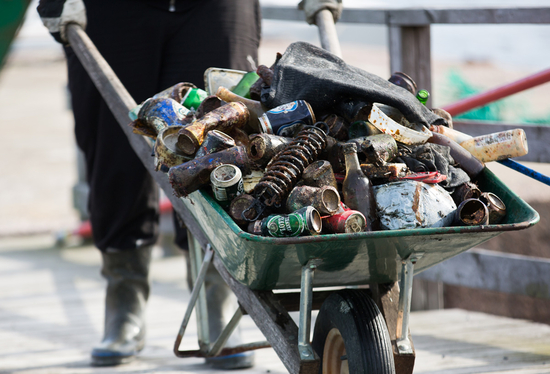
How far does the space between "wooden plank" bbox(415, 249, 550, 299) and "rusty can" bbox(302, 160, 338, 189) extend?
126cm

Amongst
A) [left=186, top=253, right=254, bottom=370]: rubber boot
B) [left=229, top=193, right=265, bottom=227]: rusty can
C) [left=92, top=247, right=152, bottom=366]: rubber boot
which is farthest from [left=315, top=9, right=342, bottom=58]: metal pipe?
[left=92, top=247, right=152, bottom=366]: rubber boot

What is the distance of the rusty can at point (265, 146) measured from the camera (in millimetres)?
1321

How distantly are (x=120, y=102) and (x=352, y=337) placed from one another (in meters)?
0.98

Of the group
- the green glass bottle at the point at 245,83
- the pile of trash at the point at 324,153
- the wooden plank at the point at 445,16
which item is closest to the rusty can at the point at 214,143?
the pile of trash at the point at 324,153

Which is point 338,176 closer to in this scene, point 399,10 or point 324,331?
point 324,331

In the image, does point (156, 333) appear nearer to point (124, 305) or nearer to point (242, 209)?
point (124, 305)

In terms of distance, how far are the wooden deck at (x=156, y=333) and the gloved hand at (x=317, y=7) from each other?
1.18 meters

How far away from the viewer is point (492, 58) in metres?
9.46

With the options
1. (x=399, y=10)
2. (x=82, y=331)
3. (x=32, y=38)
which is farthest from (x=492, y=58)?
(x=32, y=38)

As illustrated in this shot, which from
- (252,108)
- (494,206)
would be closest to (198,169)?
(252,108)

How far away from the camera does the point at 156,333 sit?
96.8 inches

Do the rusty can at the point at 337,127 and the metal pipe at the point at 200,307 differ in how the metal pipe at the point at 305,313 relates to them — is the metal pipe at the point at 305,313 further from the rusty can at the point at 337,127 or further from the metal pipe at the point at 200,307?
the metal pipe at the point at 200,307

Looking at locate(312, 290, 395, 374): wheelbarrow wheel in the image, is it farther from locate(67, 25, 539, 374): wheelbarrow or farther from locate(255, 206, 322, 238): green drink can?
locate(255, 206, 322, 238): green drink can

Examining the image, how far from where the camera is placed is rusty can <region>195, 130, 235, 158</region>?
1337 mm
